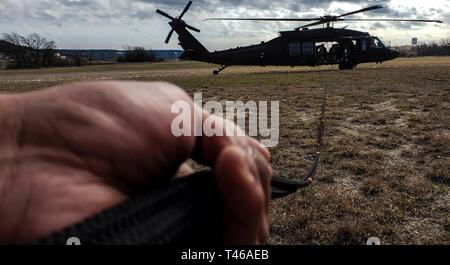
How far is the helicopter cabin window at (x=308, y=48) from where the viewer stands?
987 inches

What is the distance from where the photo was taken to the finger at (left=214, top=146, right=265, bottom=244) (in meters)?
0.83

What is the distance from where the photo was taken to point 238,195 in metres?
→ 0.84

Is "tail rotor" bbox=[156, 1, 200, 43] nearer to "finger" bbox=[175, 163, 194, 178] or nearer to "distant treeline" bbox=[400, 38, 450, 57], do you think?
"finger" bbox=[175, 163, 194, 178]

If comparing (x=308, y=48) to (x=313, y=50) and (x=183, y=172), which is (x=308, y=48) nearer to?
(x=313, y=50)

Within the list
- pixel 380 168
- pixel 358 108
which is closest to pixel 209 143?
pixel 380 168

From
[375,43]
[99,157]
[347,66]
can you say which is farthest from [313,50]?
[99,157]

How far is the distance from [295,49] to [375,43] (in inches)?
215

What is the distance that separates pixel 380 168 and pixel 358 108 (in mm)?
5717

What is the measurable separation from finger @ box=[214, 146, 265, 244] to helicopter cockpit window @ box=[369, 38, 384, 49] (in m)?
27.4

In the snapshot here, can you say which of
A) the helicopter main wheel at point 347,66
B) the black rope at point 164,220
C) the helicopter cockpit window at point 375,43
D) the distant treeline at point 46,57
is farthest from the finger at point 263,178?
the distant treeline at point 46,57

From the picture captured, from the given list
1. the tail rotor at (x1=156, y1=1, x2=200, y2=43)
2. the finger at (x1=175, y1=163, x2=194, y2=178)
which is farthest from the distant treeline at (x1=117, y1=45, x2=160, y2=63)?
the finger at (x1=175, y1=163, x2=194, y2=178)

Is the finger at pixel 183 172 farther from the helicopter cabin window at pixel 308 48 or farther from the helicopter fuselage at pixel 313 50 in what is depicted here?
the helicopter cabin window at pixel 308 48

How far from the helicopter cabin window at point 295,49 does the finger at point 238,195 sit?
2516 centimetres

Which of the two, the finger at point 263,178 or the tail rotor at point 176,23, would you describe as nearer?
the finger at point 263,178
